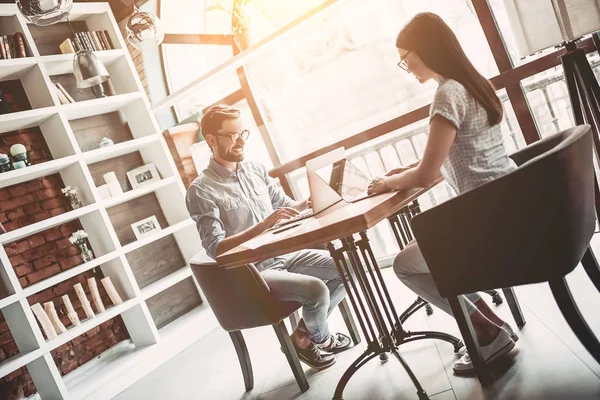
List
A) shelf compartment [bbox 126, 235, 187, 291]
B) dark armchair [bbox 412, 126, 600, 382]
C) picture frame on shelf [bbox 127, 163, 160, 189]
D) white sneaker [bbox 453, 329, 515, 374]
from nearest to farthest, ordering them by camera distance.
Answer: dark armchair [bbox 412, 126, 600, 382], white sneaker [bbox 453, 329, 515, 374], shelf compartment [bbox 126, 235, 187, 291], picture frame on shelf [bbox 127, 163, 160, 189]

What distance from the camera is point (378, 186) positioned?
6.33ft

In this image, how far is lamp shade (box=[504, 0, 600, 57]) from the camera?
6.93 ft

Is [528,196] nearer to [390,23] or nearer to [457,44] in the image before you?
[457,44]

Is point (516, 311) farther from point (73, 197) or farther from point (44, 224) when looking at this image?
point (73, 197)

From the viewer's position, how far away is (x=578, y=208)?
1.48m

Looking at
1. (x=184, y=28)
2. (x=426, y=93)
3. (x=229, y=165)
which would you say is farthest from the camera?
(x=184, y=28)

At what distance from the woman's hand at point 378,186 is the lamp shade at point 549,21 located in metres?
0.99

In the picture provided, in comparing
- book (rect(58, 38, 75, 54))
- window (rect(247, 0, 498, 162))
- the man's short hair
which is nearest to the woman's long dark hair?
the man's short hair

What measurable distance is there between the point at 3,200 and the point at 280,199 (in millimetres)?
2097

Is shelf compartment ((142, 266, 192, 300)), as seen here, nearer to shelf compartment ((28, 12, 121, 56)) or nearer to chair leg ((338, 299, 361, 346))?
chair leg ((338, 299, 361, 346))

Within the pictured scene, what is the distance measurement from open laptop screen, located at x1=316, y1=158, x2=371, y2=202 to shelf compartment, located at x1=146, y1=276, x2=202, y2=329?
2692 mm

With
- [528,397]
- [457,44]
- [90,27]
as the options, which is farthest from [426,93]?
[90,27]

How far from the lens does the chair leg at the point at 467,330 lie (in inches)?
66.2

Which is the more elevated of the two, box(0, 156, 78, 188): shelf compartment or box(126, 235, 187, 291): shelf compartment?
box(0, 156, 78, 188): shelf compartment
